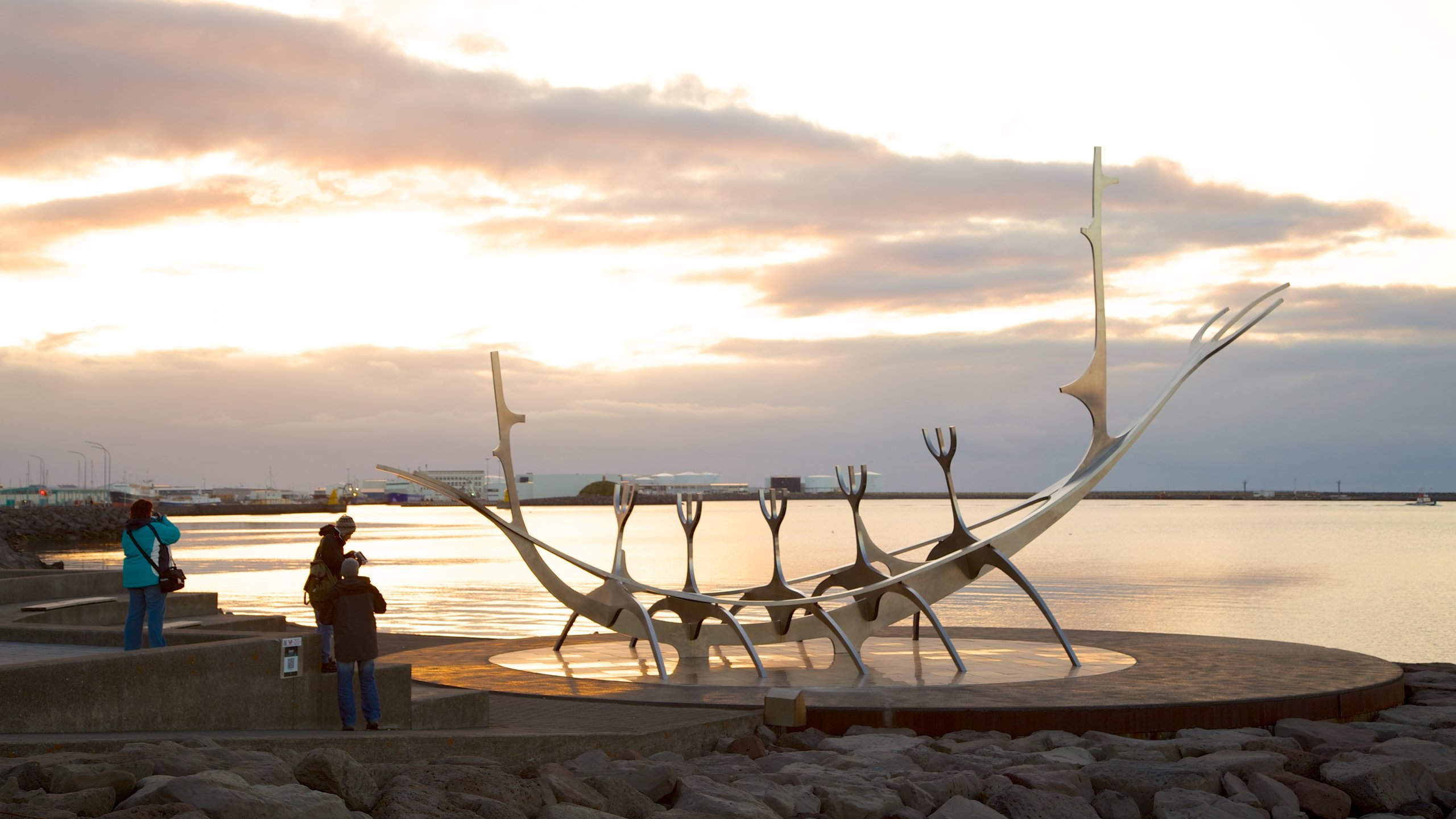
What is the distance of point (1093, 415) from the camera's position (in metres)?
15.7

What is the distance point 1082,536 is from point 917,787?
9644cm

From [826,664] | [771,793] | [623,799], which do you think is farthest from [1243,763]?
[826,664]

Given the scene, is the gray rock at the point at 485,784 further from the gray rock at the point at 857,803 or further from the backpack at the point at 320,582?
the gray rock at the point at 857,803

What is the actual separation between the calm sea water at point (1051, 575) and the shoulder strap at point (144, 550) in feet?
51.8

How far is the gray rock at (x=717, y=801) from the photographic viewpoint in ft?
29.0

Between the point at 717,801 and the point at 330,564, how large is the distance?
348 centimetres

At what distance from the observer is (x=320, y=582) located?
9.83m

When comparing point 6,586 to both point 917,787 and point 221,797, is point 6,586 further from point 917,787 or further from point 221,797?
point 917,787

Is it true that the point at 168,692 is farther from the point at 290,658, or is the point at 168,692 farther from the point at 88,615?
the point at 88,615

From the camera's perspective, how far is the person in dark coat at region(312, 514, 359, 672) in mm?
9766

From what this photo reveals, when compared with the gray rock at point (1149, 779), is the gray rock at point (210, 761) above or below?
above

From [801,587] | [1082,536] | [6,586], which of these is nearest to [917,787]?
[6,586]

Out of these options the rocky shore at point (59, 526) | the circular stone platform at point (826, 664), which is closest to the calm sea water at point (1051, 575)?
the rocky shore at point (59, 526)

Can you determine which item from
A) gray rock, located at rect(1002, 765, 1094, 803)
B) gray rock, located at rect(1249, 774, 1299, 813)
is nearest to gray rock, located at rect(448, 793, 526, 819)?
gray rock, located at rect(1002, 765, 1094, 803)
